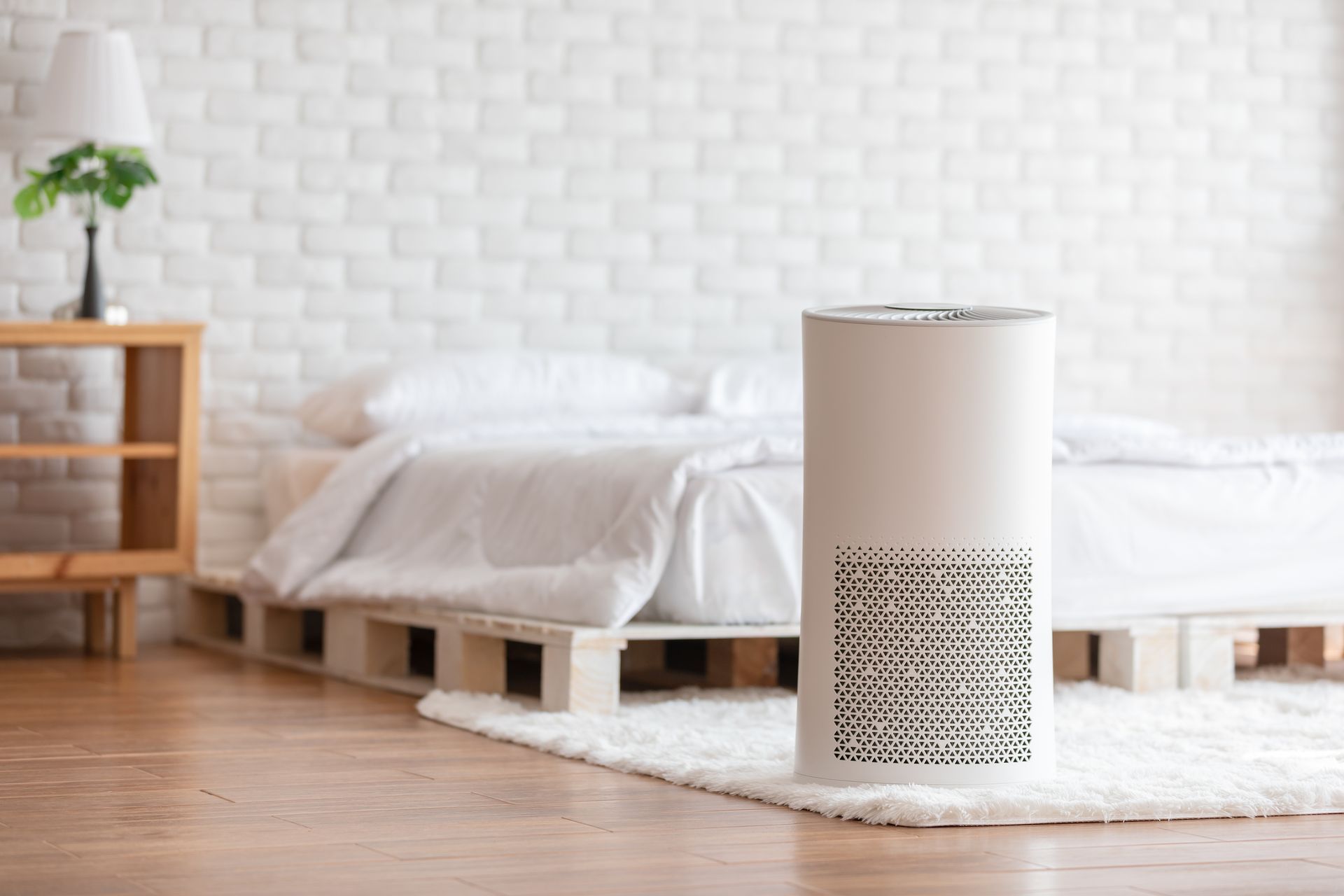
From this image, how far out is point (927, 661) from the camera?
83.2 inches

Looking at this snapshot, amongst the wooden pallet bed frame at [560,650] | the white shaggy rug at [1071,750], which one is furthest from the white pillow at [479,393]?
the white shaggy rug at [1071,750]

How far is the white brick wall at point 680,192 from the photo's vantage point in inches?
176

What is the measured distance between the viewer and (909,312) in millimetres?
2184

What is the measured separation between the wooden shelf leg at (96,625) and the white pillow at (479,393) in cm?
64

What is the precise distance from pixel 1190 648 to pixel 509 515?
124 cm

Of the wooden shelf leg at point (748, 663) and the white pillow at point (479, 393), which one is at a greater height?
the white pillow at point (479, 393)

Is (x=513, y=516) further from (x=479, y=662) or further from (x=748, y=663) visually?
(x=748, y=663)

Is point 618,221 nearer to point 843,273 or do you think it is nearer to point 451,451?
point 843,273

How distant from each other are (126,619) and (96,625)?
191 mm

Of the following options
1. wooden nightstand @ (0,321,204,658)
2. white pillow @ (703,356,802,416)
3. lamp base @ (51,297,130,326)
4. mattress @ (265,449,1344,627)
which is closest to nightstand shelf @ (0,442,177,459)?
wooden nightstand @ (0,321,204,658)

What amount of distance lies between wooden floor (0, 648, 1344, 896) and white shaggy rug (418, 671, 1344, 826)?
0.10ft

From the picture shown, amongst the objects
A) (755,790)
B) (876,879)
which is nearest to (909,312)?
(755,790)

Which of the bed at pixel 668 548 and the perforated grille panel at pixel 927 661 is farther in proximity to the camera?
the bed at pixel 668 548

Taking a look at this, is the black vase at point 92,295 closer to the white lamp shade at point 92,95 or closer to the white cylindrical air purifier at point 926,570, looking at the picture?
the white lamp shade at point 92,95
